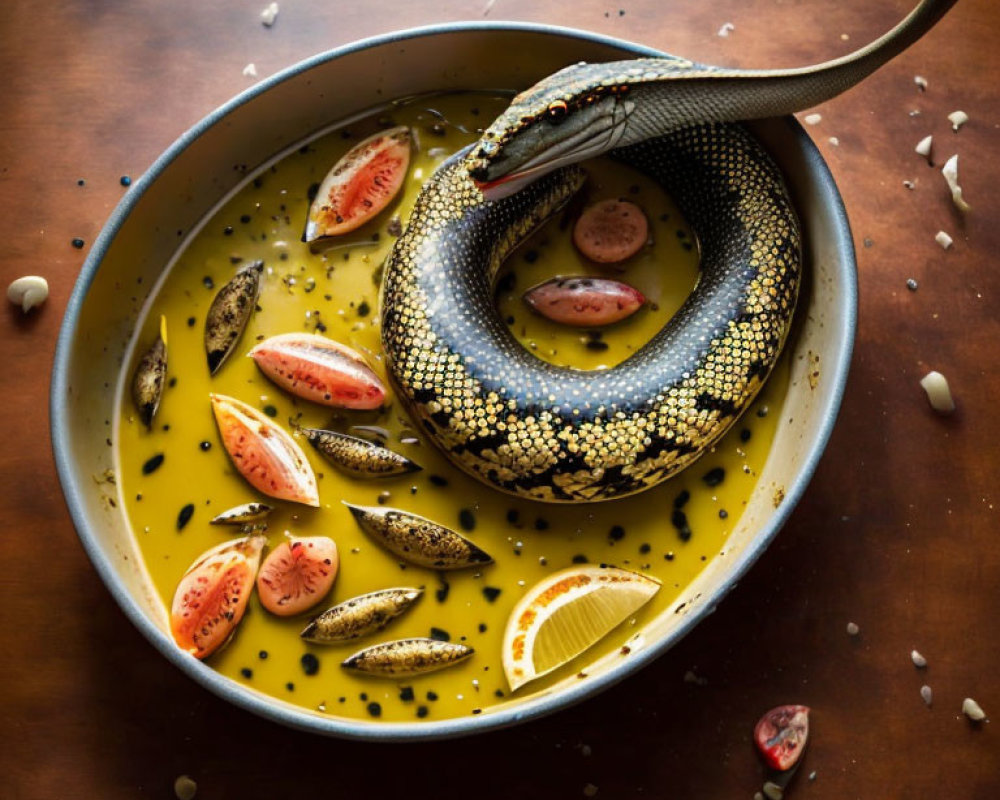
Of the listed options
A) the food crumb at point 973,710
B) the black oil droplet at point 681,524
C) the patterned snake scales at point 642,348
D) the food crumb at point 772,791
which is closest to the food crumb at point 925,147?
the patterned snake scales at point 642,348

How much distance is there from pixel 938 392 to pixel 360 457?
79 centimetres

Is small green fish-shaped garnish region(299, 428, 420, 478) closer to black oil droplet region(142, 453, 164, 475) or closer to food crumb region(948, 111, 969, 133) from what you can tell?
black oil droplet region(142, 453, 164, 475)

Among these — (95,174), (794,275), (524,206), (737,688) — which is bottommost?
(737,688)

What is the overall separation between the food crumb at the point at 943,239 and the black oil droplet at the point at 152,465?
3.59 feet

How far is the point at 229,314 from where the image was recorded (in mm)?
1300

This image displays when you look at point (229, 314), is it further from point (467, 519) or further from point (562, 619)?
point (562, 619)

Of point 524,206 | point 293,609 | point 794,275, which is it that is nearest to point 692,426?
point 794,275

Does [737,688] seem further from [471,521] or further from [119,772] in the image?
[119,772]

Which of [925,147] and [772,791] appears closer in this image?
[772,791]

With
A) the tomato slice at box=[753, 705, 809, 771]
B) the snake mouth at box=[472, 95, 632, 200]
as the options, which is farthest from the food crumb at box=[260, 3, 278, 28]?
the tomato slice at box=[753, 705, 809, 771]

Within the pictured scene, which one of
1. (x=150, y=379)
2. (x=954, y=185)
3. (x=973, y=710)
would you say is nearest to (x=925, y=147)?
(x=954, y=185)

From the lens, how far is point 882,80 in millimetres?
1456

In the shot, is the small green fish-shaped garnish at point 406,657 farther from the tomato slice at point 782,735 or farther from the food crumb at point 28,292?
the food crumb at point 28,292

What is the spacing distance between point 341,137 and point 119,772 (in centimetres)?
89
